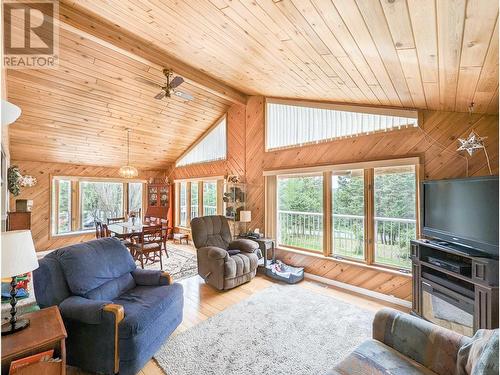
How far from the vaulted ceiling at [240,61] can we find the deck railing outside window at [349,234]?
5.58 feet

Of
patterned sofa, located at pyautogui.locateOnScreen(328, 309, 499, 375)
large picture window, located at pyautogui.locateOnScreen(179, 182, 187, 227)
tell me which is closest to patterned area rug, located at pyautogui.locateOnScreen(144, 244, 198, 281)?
large picture window, located at pyautogui.locateOnScreen(179, 182, 187, 227)

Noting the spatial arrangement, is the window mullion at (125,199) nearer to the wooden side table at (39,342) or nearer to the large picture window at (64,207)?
the large picture window at (64,207)

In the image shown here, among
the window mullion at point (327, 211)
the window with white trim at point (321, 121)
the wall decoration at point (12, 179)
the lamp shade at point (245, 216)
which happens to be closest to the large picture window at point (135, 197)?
the wall decoration at point (12, 179)

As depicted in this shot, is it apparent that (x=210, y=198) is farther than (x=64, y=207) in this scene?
Yes

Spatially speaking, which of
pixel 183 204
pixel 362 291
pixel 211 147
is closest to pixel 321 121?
pixel 362 291

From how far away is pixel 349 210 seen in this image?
4023mm

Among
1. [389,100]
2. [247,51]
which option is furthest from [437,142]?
[247,51]

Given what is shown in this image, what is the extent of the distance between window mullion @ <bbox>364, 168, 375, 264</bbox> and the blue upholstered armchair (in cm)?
282

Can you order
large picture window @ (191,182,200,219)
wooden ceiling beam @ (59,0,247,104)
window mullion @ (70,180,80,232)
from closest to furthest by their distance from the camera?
wooden ceiling beam @ (59,0,247,104), window mullion @ (70,180,80,232), large picture window @ (191,182,200,219)

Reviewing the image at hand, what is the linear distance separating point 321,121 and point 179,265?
12.9ft

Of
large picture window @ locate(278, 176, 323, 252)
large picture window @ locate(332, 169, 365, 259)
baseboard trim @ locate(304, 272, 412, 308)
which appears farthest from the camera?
large picture window @ locate(278, 176, 323, 252)

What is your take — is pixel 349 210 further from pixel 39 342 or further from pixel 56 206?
pixel 56 206

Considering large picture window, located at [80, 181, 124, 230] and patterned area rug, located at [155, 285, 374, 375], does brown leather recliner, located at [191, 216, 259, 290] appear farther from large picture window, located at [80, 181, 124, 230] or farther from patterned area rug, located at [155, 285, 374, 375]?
large picture window, located at [80, 181, 124, 230]

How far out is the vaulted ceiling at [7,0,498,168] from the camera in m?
1.61
